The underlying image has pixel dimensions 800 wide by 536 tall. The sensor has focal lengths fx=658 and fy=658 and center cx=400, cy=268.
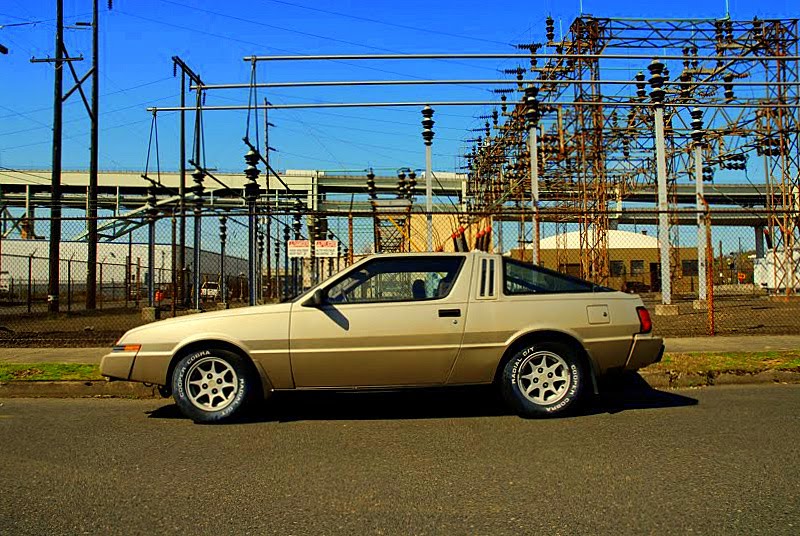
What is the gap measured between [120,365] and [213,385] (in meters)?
0.91

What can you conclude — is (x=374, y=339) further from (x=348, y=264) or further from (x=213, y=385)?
(x=348, y=264)

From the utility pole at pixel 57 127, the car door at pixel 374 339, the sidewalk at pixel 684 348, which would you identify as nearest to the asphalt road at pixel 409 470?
the car door at pixel 374 339

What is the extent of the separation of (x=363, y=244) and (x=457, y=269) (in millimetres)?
6823

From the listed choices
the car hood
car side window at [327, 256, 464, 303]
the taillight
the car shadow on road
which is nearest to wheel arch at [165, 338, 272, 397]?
the car hood

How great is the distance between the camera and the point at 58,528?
3.52 metres

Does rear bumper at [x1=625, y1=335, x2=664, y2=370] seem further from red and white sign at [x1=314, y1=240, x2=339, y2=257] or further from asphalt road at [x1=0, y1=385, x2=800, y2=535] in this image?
red and white sign at [x1=314, y1=240, x2=339, y2=257]

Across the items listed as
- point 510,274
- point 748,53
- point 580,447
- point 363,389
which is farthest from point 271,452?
point 748,53

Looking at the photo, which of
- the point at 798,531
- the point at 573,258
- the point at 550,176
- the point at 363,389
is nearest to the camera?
the point at 798,531

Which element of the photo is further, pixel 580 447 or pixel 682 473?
pixel 580 447

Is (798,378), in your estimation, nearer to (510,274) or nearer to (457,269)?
(510,274)

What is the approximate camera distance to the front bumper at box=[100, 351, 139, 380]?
6.19 metres

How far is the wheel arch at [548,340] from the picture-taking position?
20.2 feet

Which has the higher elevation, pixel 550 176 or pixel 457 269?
pixel 550 176

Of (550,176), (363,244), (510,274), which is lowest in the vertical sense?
(510,274)
